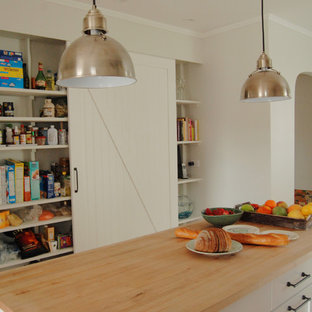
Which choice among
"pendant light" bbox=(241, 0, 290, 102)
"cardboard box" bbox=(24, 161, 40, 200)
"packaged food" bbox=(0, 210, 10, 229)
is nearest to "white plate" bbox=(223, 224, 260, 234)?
"pendant light" bbox=(241, 0, 290, 102)

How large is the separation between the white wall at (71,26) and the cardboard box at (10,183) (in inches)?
44.5

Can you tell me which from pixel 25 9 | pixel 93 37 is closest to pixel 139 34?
pixel 25 9

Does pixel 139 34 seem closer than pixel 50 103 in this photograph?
No

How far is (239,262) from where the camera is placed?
163 centimetres

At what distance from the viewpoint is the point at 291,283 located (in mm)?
1733

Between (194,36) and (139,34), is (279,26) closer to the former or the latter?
(194,36)

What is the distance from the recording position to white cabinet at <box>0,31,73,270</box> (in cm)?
304

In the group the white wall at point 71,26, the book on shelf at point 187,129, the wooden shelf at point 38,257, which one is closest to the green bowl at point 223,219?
the wooden shelf at point 38,257

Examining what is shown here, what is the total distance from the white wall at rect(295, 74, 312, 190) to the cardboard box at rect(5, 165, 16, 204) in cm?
464

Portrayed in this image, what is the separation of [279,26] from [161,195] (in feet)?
7.41

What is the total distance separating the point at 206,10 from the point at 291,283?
2.77 metres

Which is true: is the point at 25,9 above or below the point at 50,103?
above

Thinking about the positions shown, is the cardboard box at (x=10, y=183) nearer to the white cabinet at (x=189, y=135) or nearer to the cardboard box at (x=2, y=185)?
the cardboard box at (x=2, y=185)

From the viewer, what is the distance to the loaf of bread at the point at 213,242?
1693mm
